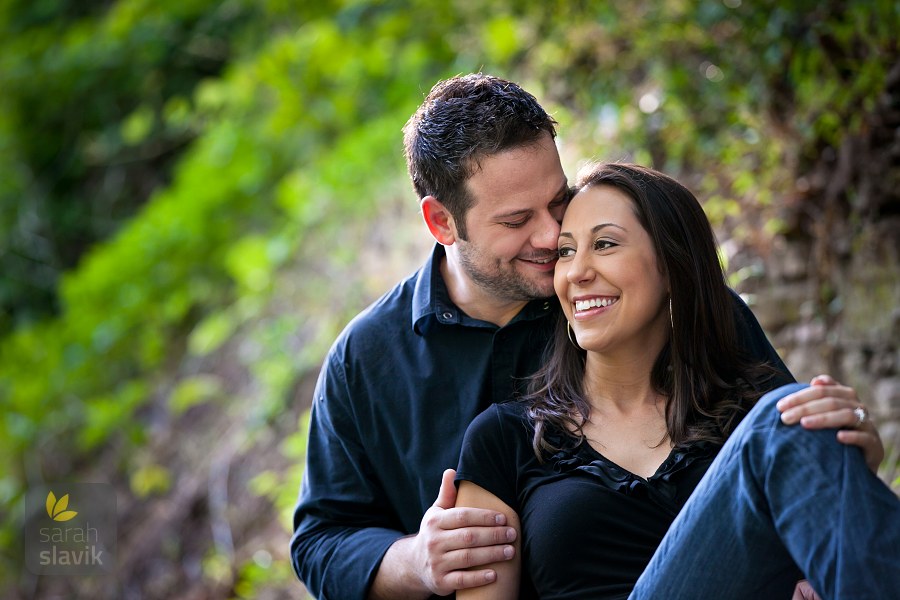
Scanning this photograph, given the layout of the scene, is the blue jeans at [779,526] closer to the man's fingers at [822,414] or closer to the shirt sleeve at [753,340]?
the man's fingers at [822,414]

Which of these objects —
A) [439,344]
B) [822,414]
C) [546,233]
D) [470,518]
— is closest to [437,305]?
[439,344]

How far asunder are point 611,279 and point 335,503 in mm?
959

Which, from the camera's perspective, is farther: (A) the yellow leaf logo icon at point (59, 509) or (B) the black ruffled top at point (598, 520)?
(A) the yellow leaf logo icon at point (59, 509)

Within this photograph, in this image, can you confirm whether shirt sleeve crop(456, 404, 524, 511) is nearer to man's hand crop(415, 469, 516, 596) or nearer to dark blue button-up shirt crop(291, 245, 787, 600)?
man's hand crop(415, 469, 516, 596)

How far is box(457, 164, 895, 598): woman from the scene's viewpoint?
2234 mm

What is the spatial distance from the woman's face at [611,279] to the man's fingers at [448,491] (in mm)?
420

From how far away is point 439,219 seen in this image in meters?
2.83

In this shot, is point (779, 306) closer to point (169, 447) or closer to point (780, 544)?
point (780, 544)

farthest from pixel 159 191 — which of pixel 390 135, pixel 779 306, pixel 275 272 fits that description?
pixel 779 306

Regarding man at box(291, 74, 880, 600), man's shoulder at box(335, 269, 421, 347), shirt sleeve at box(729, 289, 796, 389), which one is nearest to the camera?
shirt sleeve at box(729, 289, 796, 389)

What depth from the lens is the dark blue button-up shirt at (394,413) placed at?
2.66m

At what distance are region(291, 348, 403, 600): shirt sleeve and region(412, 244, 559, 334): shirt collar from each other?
0.27 m

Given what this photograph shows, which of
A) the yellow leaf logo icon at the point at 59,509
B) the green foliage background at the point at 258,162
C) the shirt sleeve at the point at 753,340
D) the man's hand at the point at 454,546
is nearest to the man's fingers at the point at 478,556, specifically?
the man's hand at the point at 454,546

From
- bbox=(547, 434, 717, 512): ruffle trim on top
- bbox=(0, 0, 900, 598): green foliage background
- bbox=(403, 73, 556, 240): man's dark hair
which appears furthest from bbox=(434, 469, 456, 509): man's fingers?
bbox=(0, 0, 900, 598): green foliage background
